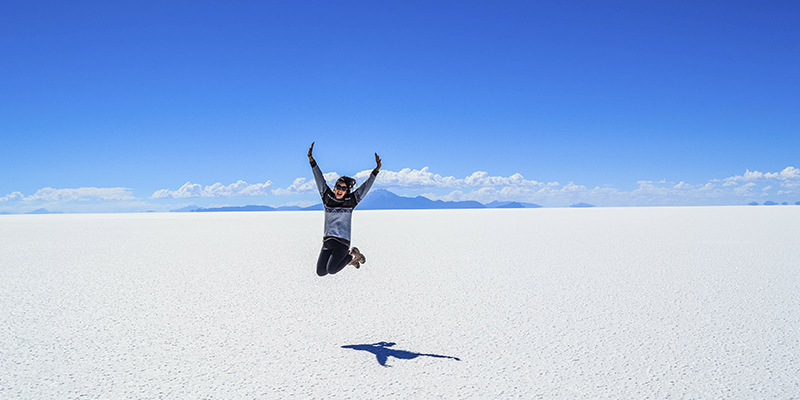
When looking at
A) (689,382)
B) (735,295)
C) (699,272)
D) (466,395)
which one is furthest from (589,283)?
(466,395)

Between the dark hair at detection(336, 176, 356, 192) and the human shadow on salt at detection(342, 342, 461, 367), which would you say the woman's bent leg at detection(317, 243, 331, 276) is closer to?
the dark hair at detection(336, 176, 356, 192)

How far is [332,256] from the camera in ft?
19.2

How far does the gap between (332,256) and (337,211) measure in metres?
0.52

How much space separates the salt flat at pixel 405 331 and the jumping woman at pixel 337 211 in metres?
0.73

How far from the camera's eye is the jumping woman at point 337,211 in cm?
573

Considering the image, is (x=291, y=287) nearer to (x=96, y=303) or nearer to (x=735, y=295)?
(x=96, y=303)

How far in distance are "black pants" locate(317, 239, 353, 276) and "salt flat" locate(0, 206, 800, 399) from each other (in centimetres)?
62

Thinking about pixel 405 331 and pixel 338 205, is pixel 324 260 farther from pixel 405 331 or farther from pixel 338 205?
pixel 405 331

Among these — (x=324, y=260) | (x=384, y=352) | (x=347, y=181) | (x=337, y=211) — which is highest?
(x=347, y=181)

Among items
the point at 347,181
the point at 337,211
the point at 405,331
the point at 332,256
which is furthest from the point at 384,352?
the point at 347,181

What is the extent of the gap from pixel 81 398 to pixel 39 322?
305cm

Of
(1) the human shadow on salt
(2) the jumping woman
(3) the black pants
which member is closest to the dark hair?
(2) the jumping woman

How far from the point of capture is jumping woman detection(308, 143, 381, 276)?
573cm

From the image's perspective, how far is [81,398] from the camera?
3703mm
